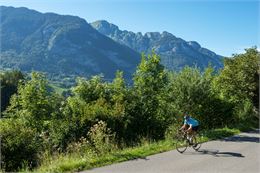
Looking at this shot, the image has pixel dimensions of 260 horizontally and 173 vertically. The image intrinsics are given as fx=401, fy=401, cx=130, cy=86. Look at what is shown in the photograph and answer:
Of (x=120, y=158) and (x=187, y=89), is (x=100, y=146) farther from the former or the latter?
(x=187, y=89)

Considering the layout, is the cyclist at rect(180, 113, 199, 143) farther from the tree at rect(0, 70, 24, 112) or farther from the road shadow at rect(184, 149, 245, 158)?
the tree at rect(0, 70, 24, 112)

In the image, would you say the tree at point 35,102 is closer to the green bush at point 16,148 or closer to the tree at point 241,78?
the green bush at point 16,148

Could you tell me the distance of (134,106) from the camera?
28.6 metres

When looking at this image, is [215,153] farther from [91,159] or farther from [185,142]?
[91,159]

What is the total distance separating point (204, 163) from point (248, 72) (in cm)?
2862

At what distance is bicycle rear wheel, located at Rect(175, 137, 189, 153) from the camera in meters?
18.1

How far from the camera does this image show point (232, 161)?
51.8 feet

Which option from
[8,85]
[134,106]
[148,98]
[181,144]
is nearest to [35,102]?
[134,106]

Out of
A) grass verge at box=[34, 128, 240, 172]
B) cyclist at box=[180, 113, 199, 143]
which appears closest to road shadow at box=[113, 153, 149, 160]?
grass verge at box=[34, 128, 240, 172]

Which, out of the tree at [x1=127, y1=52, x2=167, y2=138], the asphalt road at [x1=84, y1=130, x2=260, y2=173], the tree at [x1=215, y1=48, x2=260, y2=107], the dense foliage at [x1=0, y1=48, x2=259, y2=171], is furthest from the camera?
the tree at [x1=215, y1=48, x2=260, y2=107]

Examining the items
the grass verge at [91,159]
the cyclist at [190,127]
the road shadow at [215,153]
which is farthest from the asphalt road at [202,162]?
the cyclist at [190,127]

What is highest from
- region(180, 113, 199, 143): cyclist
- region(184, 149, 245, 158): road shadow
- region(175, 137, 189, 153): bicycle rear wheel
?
region(180, 113, 199, 143): cyclist

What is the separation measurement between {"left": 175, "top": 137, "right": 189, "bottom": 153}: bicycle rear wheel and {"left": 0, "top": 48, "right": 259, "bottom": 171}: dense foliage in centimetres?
300

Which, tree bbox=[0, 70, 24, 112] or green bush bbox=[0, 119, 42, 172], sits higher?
tree bbox=[0, 70, 24, 112]
